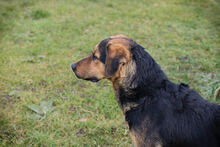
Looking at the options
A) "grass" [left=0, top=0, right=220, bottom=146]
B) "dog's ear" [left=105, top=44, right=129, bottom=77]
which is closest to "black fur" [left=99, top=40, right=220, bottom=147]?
"dog's ear" [left=105, top=44, right=129, bottom=77]

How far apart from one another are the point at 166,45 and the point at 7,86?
4.14 m

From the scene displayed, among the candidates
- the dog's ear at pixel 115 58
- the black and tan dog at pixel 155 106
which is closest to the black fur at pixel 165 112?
the black and tan dog at pixel 155 106

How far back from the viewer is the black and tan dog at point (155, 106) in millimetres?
2566

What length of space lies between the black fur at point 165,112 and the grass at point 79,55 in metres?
1.07

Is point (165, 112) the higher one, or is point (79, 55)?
point (165, 112)

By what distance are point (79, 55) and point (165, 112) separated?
12.1ft

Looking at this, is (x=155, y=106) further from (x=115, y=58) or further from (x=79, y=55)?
(x=79, y=55)

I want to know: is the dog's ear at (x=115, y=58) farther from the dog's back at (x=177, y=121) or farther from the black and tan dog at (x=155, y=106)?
the dog's back at (x=177, y=121)

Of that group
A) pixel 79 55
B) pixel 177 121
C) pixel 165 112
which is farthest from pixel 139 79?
pixel 79 55

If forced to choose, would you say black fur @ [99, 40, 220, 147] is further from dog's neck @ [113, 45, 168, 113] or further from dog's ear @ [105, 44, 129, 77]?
dog's ear @ [105, 44, 129, 77]

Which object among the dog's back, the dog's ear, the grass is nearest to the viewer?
the dog's back

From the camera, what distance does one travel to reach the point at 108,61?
8.96ft

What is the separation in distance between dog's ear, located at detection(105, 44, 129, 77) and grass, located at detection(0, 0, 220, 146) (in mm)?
1407

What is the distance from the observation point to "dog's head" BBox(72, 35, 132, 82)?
2713mm
